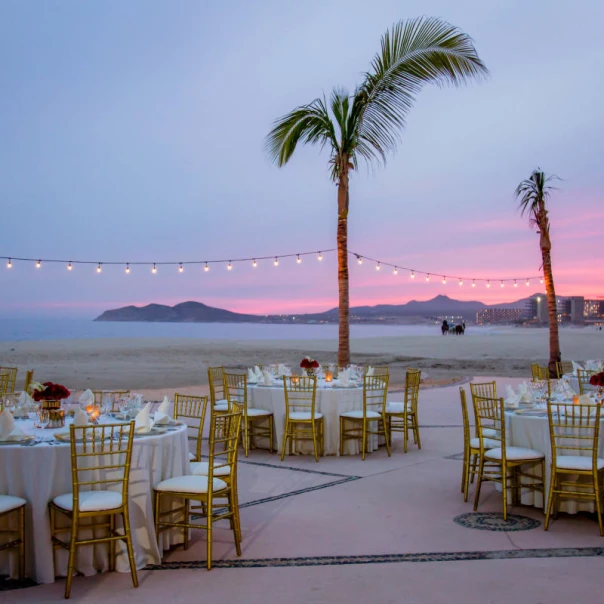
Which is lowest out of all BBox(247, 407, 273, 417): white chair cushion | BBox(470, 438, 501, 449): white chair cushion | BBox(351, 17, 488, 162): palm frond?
BBox(470, 438, 501, 449): white chair cushion

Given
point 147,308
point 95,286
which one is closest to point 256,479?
point 95,286

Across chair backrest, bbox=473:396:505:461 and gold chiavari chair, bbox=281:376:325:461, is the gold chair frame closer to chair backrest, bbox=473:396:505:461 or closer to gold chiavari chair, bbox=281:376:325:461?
chair backrest, bbox=473:396:505:461

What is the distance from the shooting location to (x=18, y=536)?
15.0ft

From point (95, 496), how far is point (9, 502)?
533 millimetres

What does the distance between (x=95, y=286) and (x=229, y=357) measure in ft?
88.0

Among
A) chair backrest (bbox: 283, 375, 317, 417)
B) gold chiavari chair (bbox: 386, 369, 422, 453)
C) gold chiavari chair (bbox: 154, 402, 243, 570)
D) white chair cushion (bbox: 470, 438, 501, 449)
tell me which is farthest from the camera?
gold chiavari chair (bbox: 386, 369, 422, 453)

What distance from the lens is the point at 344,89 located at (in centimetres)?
1245

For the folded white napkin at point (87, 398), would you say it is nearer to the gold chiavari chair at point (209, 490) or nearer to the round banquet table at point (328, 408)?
the gold chiavari chair at point (209, 490)

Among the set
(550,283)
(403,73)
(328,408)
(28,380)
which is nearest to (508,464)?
(328,408)

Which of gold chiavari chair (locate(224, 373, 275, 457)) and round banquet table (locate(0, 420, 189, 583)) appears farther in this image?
gold chiavari chair (locate(224, 373, 275, 457))

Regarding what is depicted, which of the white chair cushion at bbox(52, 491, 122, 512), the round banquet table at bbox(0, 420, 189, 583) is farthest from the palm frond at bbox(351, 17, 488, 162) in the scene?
the white chair cushion at bbox(52, 491, 122, 512)

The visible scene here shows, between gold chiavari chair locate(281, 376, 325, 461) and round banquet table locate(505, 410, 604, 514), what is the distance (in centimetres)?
272

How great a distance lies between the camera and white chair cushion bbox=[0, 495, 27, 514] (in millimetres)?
4380

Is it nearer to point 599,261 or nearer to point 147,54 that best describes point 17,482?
point 147,54
